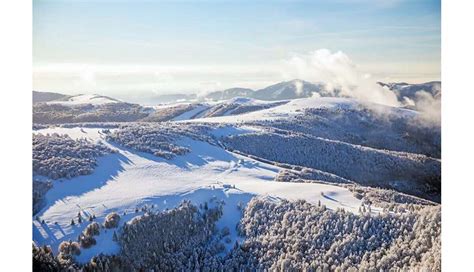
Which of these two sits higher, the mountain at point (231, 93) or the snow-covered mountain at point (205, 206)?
the mountain at point (231, 93)

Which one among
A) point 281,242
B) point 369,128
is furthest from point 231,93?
point 369,128

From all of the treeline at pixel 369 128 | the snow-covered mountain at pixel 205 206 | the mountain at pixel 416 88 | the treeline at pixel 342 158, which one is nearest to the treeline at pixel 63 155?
the snow-covered mountain at pixel 205 206

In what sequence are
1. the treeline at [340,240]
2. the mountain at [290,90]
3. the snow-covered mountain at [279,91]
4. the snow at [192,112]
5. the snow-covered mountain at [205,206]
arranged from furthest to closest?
the snow at [192,112] < the mountain at [290,90] < the snow-covered mountain at [279,91] < the snow-covered mountain at [205,206] < the treeline at [340,240]

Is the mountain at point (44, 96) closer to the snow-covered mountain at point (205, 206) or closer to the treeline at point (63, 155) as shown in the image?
the snow-covered mountain at point (205, 206)

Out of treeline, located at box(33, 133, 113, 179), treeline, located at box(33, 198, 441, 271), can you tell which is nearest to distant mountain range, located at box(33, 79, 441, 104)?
treeline, located at box(33, 133, 113, 179)

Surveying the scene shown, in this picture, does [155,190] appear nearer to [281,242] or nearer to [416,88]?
[281,242]

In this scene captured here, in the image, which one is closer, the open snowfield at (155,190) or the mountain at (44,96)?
the open snowfield at (155,190)

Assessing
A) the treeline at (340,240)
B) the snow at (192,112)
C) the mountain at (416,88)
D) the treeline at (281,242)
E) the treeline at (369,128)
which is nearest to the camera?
the treeline at (340,240)

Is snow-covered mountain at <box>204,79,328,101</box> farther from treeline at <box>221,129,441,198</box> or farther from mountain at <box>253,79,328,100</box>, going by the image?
treeline at <box>221,129,441,198</box>
